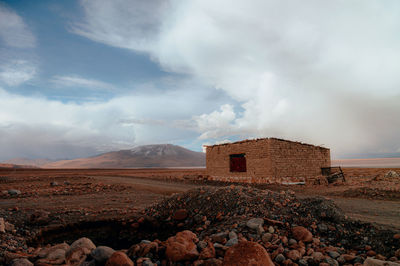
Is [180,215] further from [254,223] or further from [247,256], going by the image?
[247,256]

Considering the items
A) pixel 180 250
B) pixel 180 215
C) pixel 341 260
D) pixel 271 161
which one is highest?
pixel 271 161

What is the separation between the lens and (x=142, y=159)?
5202 inches

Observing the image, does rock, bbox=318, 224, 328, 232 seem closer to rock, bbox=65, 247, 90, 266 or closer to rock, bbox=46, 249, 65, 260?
rock, bbox=65, 247, 90, 266

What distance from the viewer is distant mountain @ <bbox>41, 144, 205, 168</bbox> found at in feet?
399

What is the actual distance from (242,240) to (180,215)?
299 cm

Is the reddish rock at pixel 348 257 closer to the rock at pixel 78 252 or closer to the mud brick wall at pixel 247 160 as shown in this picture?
the rock at pixel 78 252

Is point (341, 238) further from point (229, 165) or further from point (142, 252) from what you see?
point (229, 165)

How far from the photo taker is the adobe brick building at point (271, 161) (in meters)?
15.8

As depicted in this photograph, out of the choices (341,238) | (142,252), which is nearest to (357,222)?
(341,238)

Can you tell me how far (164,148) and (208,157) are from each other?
141 metres

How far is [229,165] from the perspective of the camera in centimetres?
1875

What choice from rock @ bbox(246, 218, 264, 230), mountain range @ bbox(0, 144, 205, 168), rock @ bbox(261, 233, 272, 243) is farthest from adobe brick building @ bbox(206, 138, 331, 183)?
mountain range @ bbox(0, 144, 205, 168)

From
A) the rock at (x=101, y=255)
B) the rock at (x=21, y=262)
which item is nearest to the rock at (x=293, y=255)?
the rock at (x=101, y=255)

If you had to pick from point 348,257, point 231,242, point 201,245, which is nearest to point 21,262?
point 201,245
